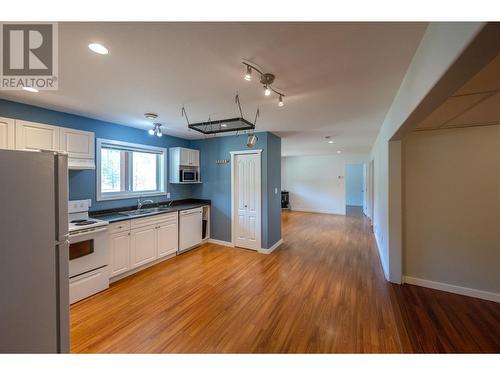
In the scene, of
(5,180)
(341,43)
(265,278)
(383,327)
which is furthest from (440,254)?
(5,180)

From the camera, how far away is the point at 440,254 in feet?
8.90

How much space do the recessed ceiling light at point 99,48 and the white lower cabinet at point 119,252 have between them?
7.80ft

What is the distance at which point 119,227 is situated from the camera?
302 cm

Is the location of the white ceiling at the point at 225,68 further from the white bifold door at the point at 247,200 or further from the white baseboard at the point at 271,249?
the white baseboard at the point at 271,249

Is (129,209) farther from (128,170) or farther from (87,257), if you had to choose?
(87,257)

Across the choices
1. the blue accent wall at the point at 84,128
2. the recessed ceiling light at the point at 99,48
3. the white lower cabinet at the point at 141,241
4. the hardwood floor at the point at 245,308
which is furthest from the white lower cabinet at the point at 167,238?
the recessed ceiling light at the point at 99,48

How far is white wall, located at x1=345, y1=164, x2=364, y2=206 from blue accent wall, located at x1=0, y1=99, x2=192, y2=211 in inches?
373

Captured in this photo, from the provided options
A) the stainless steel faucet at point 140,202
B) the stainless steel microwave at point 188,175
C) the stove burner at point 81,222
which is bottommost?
the stove burner at point 81,222

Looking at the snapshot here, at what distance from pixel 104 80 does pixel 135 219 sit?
2.04 m

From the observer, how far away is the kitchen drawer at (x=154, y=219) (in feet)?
10.7

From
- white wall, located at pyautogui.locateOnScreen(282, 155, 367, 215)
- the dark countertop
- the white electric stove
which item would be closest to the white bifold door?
the dark countertop

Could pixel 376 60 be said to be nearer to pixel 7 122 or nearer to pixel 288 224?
pixel 7 122

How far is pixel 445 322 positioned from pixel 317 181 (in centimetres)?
699

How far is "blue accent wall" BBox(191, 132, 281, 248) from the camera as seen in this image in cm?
418
